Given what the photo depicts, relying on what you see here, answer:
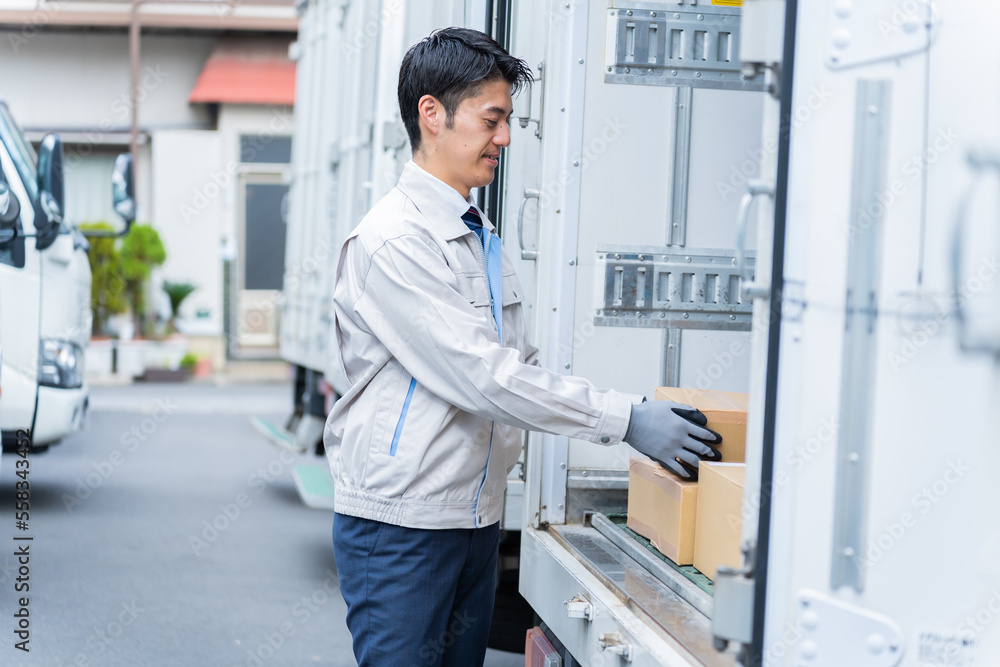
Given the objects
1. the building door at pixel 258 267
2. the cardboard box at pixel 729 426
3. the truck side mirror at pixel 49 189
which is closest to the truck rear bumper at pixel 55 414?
the truck side mirror at pixel 49 189

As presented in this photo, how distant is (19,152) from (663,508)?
194 inches

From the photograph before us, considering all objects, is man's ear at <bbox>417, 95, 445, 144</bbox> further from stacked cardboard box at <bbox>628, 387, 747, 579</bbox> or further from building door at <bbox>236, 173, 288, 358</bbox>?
building door at <bbox>236, 173, 288, 358</bbox>

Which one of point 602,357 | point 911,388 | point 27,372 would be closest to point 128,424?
point 27,372

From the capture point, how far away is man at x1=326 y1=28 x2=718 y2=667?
2057 millimetres

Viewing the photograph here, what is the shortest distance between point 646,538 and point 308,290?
5025 mm

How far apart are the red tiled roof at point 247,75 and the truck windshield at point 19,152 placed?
8.47 metres

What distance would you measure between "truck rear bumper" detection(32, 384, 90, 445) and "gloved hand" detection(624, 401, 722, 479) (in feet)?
14.8

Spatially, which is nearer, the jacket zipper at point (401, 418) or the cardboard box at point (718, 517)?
the cardboard box at point (718, 517)

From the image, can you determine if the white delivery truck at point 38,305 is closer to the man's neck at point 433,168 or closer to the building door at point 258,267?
the man's neck at point 433,168

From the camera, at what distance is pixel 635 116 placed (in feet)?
8.70

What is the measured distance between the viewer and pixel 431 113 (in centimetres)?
227

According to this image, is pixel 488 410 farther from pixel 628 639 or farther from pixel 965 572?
pixel 965 572

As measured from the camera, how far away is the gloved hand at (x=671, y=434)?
2086 mm

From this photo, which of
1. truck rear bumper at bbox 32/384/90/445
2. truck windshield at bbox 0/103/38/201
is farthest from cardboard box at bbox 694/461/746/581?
truck windshield at bbox 0/103/38/201
